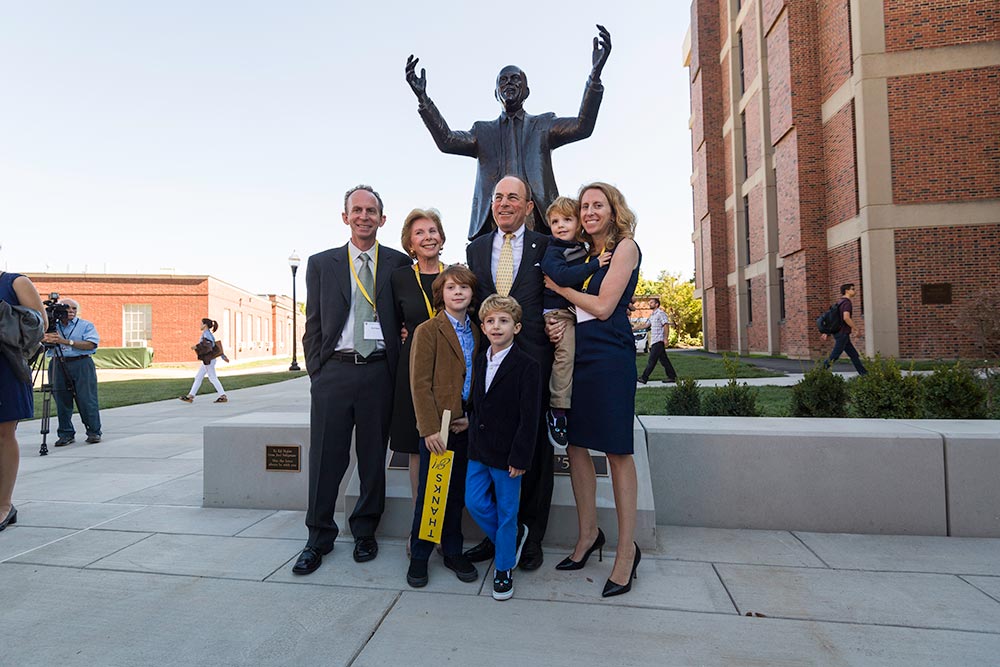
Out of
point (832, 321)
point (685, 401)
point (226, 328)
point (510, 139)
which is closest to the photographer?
point (510, 139)

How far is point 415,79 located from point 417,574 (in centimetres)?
382

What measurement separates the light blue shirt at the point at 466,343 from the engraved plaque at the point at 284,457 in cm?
182

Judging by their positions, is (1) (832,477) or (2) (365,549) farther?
(1) (832,477)

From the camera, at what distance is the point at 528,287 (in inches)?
122

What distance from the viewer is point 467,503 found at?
294cm

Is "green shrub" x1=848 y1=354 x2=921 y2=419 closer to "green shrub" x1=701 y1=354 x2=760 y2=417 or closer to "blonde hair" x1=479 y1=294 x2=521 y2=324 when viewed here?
"green shrub" x1=701 y1=354 x2=760 y2=417

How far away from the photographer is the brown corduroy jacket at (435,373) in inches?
118

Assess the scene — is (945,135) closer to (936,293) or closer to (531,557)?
(936,293)

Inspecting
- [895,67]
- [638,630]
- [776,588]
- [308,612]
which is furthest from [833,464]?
[895,67]

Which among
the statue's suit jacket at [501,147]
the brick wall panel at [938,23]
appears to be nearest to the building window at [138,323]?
the statue's suit jacket at [501,147]

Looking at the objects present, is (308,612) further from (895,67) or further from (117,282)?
(117,282)

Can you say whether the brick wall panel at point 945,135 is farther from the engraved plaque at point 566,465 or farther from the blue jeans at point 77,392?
the blue jeans at point 77,392

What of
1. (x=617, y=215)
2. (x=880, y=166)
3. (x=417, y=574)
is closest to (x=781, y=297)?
(x=880, y=166)

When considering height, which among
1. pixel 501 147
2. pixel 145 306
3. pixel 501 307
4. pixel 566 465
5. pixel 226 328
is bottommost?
pixel 566 465
